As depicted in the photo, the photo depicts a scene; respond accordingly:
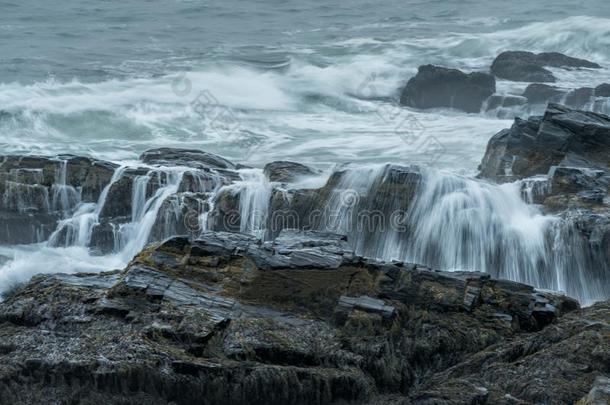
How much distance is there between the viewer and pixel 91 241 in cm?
1734

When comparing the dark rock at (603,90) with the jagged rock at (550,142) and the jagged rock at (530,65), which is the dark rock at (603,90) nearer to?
the jagged rock at (530,65)

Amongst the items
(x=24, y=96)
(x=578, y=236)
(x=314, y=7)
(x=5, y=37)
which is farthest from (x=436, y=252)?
(x=314, y=7)

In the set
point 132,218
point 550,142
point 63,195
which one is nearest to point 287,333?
point 132,218

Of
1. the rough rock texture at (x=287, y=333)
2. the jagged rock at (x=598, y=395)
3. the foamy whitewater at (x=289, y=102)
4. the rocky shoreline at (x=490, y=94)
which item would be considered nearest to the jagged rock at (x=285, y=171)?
the foamy whitewater at (x=289, y=102)

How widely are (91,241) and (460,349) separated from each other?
334 inches

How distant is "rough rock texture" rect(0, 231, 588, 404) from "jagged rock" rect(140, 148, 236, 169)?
21.6 feet

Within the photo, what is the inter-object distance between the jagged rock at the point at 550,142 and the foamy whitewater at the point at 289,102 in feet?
4.85

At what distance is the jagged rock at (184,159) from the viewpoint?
62.8ft

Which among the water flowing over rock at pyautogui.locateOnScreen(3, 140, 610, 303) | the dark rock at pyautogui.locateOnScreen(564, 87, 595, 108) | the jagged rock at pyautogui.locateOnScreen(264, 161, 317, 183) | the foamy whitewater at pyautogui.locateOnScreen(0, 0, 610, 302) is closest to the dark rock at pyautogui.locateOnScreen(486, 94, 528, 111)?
the foamy whitewater at pyautogui.locateOnScreen(0, 0, 610, 302)

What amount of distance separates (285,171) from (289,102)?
14.5 meters

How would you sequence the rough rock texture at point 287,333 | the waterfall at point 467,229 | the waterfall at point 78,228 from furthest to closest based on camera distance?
1. the waterfall at point 78,228
2. the waterfall at point 467,229
3. the rough rock texture at point 287,333

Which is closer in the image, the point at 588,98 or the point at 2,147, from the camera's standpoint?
the point at 2,147

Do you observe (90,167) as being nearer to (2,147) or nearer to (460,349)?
(2,147)

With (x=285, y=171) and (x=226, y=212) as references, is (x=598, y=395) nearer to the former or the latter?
(x=226, y=212)
